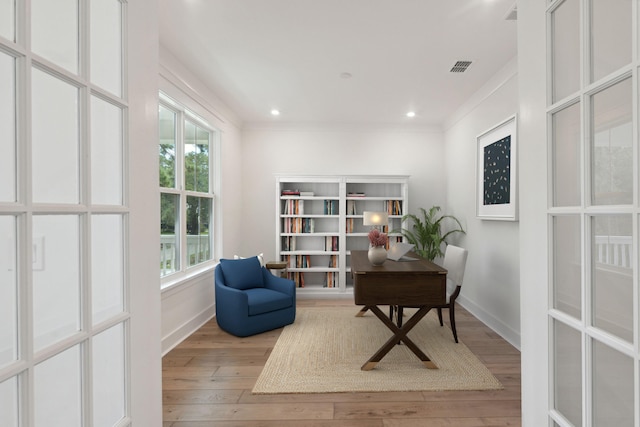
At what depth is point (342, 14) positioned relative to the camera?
92.9 inches

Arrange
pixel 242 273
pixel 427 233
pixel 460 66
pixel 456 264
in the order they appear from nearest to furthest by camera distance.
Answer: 1. pixel 460 66
2. pixel 456 264
3. pixel 242 273
4. pixel 427 233

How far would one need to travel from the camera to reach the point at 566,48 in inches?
34.4

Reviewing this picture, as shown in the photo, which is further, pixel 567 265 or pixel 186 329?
pixel 186 329

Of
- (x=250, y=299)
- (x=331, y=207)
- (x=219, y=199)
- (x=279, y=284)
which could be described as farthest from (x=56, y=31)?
(x=331, y=207)

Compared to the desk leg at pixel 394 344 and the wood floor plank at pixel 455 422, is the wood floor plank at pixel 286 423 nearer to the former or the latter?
the wood floor plank at pixel 455 422

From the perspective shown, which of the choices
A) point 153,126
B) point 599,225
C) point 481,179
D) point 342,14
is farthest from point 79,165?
point 481,179

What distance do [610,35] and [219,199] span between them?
416 centimetres

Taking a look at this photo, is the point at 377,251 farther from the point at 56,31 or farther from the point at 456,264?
the point at 56,31

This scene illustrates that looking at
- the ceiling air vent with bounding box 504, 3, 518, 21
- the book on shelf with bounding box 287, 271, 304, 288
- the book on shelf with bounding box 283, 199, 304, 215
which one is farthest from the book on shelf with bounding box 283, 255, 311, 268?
the ceiling air vent with bounding box 504, 3, 518, 21

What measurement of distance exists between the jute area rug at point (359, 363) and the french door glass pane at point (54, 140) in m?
2.13

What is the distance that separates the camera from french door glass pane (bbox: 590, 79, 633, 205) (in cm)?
71

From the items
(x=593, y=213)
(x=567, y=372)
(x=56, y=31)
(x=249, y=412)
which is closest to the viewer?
(x=56, y=31)

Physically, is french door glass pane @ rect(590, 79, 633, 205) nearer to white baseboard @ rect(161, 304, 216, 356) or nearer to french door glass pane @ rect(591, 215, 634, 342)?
french door glass pane @ rect(591, 215, 634, 342)

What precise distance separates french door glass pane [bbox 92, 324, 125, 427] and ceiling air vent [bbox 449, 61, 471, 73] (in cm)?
344
